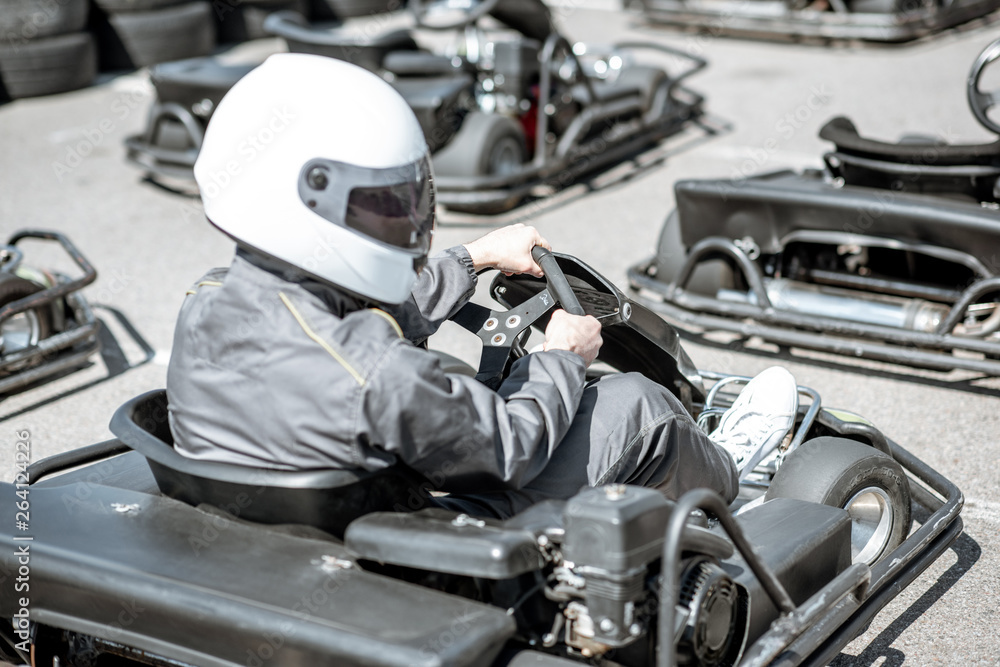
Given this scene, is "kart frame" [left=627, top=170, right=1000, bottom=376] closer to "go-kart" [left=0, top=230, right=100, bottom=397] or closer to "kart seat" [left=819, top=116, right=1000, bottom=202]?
"kart seat" [left=819, top=116, right=1000, bottom=202]

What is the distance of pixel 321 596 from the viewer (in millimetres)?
1598

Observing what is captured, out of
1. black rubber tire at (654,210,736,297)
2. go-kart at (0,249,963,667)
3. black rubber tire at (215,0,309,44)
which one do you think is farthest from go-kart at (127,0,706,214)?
black rubber tire at (215,0,309,44)

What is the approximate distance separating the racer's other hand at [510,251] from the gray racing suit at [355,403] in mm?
448

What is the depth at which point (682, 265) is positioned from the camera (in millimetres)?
4082

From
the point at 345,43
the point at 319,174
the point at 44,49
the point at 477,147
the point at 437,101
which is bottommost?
the point at 477,147

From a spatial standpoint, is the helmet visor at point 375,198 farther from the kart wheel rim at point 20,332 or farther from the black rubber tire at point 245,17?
the black rubber tire at point 245,17

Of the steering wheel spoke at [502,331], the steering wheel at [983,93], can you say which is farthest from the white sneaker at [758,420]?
the steering wheel at [983,93]

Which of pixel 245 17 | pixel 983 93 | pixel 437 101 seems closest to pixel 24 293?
pixel 437 101

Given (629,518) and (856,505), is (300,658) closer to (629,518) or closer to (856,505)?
(629,518)

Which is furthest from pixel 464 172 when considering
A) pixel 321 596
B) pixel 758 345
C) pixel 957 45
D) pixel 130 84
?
pixel 957 45

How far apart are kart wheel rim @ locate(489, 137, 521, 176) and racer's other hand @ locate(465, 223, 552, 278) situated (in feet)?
9.92

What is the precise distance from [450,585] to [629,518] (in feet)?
1.26

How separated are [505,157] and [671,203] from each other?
95 centimetres

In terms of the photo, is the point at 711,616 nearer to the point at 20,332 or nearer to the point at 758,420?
the point at 758,420
